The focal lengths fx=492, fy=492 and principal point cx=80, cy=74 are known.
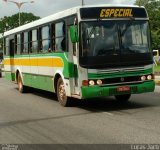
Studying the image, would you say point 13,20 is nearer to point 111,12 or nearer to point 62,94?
point 62,94

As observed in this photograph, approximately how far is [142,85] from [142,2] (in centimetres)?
6733

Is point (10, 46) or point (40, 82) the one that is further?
point (10, 46)

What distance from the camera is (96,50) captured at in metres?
13.0

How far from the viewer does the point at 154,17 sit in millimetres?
75938

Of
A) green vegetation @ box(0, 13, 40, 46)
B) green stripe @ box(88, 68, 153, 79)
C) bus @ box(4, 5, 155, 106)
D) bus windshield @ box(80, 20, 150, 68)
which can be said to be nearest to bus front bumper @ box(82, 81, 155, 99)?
bus @ box(4, 5, 155, 106)

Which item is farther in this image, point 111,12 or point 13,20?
point 13,20

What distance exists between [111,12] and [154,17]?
63.9 meters

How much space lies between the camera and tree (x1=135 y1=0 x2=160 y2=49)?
236ft

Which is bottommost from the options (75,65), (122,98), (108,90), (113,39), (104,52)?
(122,98)

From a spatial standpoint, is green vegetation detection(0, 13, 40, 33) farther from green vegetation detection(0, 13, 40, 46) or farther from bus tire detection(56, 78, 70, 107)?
bus tire detection(56, 78, 70, 107)

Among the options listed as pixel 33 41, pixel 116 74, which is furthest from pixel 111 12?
pixel 33 41

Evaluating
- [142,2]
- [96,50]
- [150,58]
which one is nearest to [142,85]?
[150,58]

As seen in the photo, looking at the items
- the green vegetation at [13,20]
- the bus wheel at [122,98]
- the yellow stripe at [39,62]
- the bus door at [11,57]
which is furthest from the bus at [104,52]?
the green vegetation at [13,20]

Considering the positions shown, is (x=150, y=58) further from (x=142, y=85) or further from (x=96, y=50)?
(x=96, y=50)
